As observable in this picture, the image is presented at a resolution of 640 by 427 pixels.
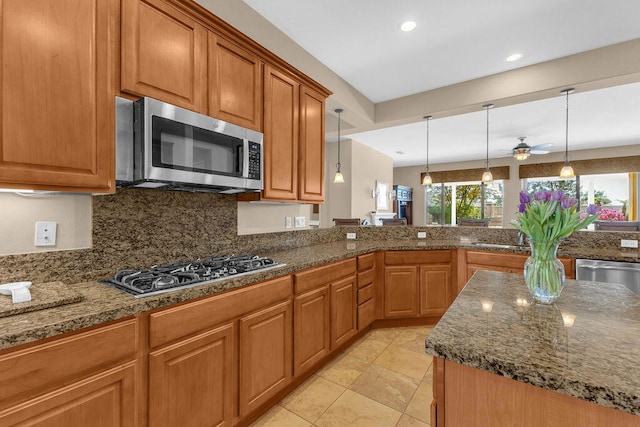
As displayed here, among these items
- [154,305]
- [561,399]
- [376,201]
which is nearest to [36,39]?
[154,305]

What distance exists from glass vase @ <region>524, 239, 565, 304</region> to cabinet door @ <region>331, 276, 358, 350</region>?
140 centimetres

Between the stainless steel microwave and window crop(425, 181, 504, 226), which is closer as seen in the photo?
→ the stainless steel microwave

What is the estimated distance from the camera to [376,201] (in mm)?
7199

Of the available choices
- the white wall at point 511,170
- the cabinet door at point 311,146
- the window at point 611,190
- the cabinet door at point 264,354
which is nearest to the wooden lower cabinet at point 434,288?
the cabinet door at point 311,146

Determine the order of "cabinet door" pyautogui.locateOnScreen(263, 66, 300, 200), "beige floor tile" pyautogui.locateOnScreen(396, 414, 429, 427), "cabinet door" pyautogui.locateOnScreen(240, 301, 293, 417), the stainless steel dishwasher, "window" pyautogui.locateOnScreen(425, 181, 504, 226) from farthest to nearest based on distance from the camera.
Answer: "window" pyautogui.locateOnScreen(425, 181, 504, 226) → the stainless steel dishwasher → "cabinet door" pyautogui.locateOnScreen(263, 66, 300, 200) → "beige floor tile" pyautogui.locateOnScreen(396, 414, 429, 427) → "cabinet door" pyautogui.locateOnScreen(240, 301, 293, 417)

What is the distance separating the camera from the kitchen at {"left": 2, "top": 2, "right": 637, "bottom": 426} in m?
1.34

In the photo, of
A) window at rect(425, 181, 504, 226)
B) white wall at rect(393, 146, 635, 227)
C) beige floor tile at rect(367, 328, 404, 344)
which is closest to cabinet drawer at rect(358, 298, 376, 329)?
beige floor tile at rect(367, 328, 404, 344)

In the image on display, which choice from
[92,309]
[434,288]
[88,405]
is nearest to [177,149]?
[92,309]

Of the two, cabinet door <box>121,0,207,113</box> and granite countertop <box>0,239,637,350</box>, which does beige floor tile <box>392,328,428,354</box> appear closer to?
granite countertop <box>0,239,637,350</box>

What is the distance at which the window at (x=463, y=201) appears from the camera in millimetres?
8055

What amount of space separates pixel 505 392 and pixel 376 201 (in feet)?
21.7

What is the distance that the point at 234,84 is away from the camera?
1854 mm

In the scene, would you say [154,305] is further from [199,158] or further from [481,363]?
[481,363]

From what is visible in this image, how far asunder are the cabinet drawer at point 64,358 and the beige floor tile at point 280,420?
973 mm
